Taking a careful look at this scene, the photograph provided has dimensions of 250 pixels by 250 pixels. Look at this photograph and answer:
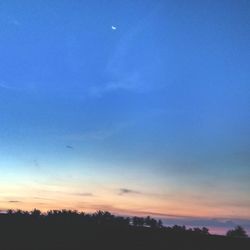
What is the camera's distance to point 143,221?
67.7 m

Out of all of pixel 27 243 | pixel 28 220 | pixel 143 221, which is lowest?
pixel 27 243

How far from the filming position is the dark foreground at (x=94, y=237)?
106ft

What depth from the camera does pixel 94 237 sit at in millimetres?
35531

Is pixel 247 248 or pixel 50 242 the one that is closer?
pixel 50 242

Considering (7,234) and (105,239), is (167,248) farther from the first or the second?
(7,234)

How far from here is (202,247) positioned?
120 feet

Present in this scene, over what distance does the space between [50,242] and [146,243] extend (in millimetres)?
7359

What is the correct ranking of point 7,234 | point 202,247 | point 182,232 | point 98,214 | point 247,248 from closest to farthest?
point 7,234
point 202,247
point 247,248
point 182,232
point 98,214

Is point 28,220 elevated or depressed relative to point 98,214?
depressed

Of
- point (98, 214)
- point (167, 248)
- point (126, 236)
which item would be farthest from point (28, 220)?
point (98, 214)

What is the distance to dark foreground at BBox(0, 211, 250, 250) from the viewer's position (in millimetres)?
32344

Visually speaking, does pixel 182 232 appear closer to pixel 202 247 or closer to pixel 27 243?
pixel 202 247

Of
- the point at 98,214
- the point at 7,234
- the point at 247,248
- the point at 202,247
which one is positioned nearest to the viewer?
the point at 7,234

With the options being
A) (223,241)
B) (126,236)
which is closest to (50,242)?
(126,236)
